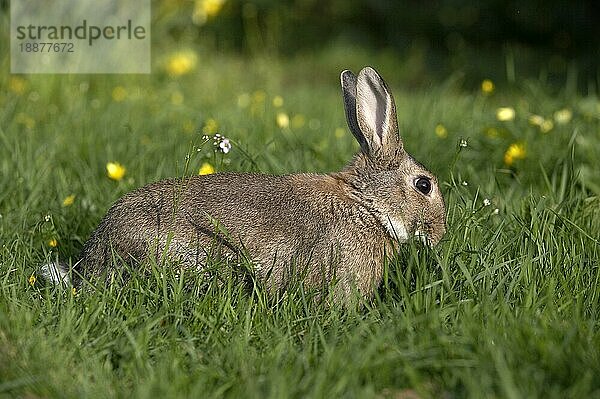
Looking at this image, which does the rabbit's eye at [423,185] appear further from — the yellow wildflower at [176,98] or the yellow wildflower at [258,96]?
the yellow wildflower at [176,98]

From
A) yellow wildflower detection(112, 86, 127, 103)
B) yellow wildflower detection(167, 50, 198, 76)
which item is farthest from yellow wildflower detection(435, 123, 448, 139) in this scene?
yellow wildflower detection(167, 50, 198, 76)

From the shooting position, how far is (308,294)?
347 centimetres

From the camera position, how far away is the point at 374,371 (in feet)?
9.25

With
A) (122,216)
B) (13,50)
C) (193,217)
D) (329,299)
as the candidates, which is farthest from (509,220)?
(13,50)

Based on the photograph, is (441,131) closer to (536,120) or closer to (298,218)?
(536,120)

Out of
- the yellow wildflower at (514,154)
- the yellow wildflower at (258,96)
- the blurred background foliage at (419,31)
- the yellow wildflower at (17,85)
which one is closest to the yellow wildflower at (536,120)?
the yellow wildflower at (514,154)

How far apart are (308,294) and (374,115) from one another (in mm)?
986

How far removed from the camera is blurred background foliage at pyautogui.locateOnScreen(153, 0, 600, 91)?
28.7 feet

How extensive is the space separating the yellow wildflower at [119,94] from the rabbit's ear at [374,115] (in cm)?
304

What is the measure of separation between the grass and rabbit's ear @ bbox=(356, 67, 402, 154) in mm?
367

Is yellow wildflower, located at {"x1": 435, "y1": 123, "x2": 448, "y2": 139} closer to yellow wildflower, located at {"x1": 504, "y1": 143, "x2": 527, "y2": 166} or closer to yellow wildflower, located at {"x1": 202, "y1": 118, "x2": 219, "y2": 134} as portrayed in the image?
yellow wildflower, located at {"x1": 504, "y1": 143, "x2": 527, "y2": 166}

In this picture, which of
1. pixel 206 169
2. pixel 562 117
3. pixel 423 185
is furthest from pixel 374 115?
pixel 562 117

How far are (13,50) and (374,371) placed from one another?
499 cm

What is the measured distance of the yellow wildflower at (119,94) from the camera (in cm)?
667
